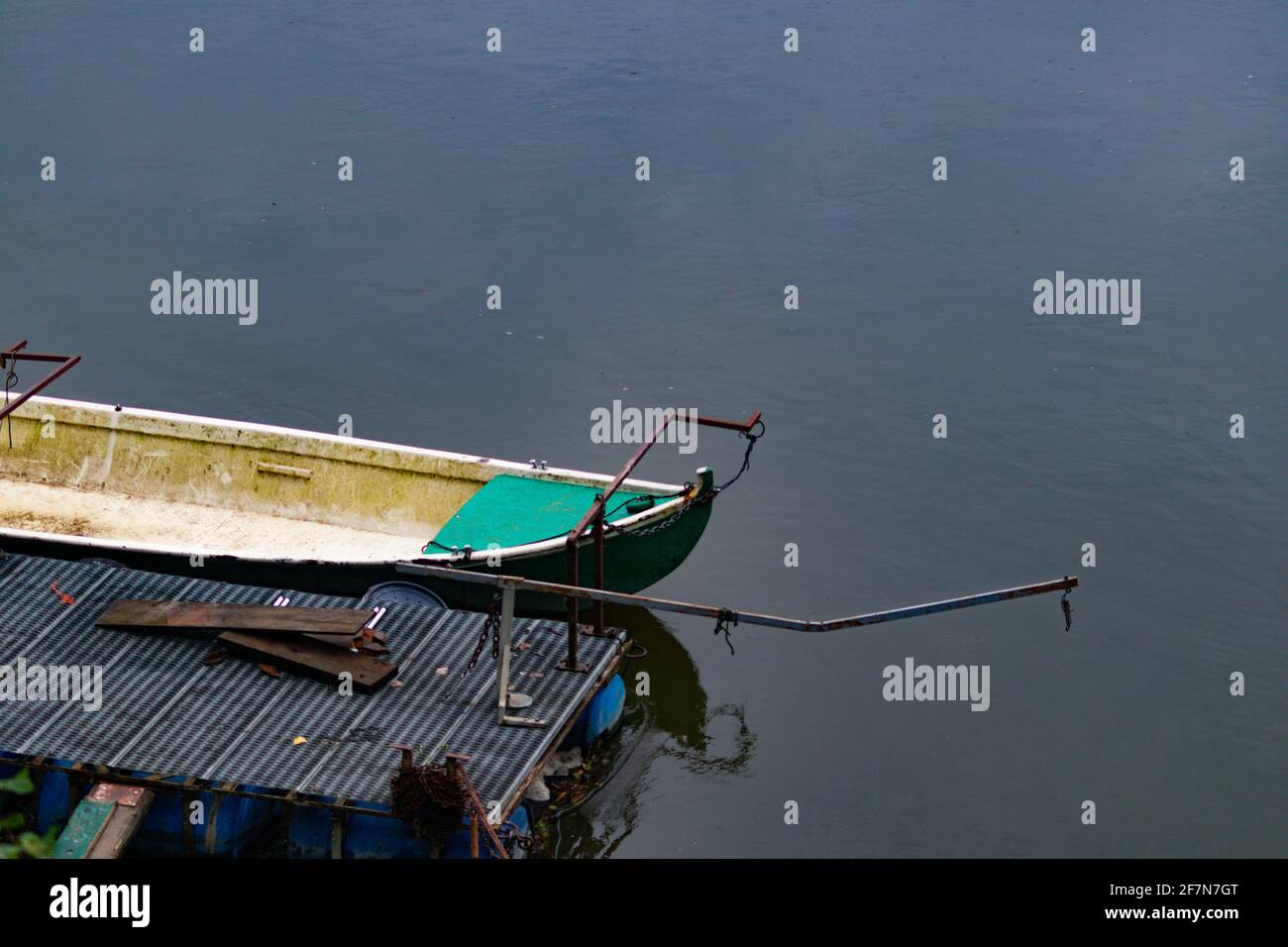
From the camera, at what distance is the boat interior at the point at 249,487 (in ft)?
59.6

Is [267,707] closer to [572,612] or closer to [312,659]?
[312,659]

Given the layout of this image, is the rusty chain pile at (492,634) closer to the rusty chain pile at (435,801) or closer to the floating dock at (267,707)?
the floating dock at (267,707)

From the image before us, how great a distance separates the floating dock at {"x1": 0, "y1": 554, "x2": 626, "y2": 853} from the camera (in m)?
13.5

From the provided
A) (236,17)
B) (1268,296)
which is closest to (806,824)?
(1268,296)

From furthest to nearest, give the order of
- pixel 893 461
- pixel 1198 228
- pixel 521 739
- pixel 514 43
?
pixel 514 43, pixel 1198 228, pixel 893 461, pixel 521 739

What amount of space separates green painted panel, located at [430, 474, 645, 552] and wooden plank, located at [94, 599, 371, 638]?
242 centimetres

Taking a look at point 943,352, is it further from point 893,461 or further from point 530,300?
point 530,300

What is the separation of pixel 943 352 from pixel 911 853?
393 inches

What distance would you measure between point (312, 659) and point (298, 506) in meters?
4.96

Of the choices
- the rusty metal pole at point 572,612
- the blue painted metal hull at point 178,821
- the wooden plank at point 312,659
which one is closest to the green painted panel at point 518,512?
the rusty metal pole at point 572,612

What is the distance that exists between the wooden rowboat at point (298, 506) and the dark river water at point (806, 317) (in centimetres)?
177

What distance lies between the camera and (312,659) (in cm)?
1457

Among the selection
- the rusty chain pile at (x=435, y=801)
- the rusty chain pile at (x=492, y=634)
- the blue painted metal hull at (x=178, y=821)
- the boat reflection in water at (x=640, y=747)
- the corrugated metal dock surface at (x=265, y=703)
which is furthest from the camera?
the boat reflection in water at (x=640, y=747)

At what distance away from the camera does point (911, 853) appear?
50.1 feet
